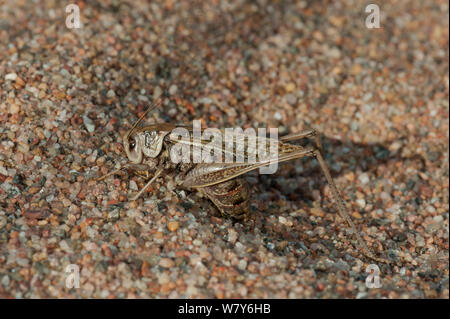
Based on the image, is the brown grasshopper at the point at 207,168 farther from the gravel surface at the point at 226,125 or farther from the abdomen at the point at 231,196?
the gravel surface at the point at 226,125

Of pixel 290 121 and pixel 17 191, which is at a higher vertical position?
pixel 290 121

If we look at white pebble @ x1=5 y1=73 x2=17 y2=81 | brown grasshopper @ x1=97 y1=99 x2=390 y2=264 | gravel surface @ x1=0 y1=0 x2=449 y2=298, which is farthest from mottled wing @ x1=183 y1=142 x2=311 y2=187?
white pebble @ x1=5 y1=73 x2=17 y2=81

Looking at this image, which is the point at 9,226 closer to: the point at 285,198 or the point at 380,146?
the point at 285,198

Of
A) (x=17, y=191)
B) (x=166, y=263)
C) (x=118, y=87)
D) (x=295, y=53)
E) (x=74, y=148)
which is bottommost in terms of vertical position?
(x=166, y=263)

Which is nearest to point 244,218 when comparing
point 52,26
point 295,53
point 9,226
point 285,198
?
point 285,198

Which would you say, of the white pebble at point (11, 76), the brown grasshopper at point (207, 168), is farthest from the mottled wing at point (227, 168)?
the white pebble at point (11, 76)

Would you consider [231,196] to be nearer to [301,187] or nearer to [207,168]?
[207,168]
